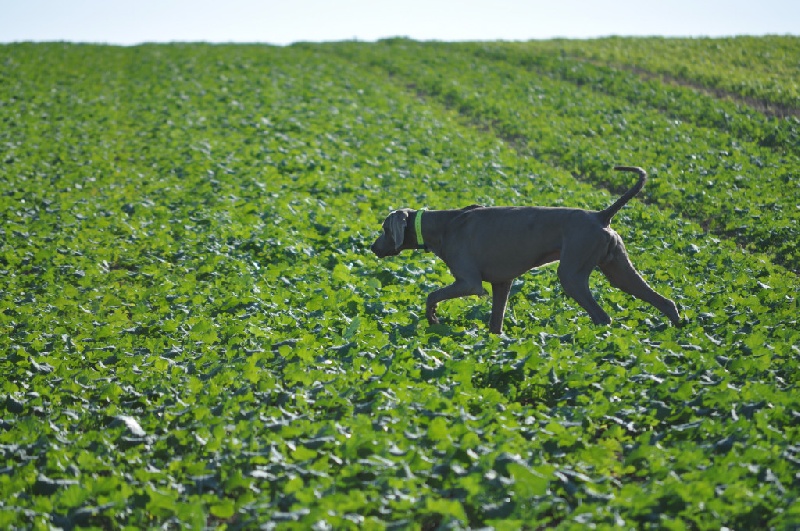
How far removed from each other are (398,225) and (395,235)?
14 cm

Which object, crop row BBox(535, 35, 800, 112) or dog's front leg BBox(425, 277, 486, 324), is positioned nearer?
dog's front leg BBox(425, 277, 486, 324)

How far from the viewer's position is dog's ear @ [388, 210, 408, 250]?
1112cm

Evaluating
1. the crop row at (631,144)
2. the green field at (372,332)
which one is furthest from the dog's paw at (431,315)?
the crop row at (631,144)

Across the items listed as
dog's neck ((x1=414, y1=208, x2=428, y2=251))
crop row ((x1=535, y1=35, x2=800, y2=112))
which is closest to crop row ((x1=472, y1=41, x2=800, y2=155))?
crop row ((x1=535, y1=35, x2=800, y2=112))

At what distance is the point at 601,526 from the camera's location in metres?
5.38

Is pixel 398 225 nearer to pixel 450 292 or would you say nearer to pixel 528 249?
pixel 450 292

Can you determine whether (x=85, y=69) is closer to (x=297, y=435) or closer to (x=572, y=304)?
(x=572, y=304)

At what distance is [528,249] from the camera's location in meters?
10.2

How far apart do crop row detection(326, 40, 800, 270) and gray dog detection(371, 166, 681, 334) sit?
536 centimetres

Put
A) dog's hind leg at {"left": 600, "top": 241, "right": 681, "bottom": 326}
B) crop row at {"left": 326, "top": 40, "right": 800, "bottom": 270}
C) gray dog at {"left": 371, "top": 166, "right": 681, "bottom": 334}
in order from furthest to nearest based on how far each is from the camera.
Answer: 1. crop row at {"left": 326, "top": 40, "right": 800, "bottom": 270}
2. dog's hind leg at {"left": 600, "top": 241, "right": 681, "bottom": 326}
3. gray dog at {"left": 371, "top": 166, "right": 681, "bottom": 334}

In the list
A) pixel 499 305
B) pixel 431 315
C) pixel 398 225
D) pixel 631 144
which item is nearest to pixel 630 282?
pixel 499 305

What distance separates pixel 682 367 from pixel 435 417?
2573 millimetres

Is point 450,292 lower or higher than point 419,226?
lower

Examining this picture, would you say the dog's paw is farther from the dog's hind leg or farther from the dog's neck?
the dog's hind leg
